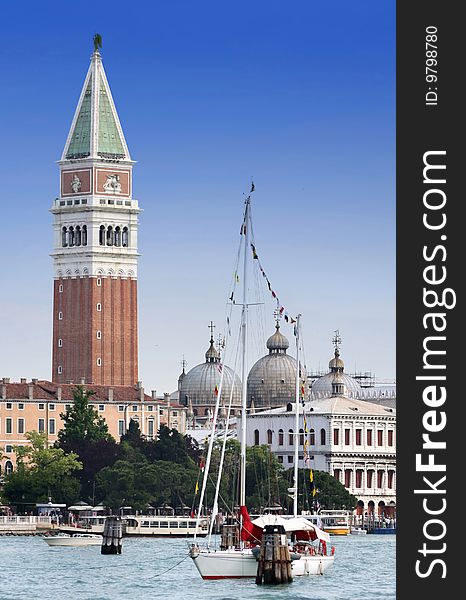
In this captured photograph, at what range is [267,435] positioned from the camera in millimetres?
107688

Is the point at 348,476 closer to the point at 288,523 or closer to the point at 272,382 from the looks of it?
the point at 272,382

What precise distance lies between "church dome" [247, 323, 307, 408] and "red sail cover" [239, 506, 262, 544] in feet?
262

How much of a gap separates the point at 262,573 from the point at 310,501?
4814cm

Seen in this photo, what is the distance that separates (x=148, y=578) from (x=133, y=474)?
125 ft

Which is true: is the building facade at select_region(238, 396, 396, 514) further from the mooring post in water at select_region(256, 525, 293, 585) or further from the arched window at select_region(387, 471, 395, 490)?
the mooring post in water at select_region(256, 525, 293, 585)

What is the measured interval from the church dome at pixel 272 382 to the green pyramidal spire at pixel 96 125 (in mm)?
20313

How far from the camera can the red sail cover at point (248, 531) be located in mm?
41406

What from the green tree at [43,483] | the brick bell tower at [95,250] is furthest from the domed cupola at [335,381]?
the green tree at [43,483]

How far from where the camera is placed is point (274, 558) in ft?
123

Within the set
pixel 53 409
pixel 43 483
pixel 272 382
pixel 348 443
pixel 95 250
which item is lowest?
pixel 43 483

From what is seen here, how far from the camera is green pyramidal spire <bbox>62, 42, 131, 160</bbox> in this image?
108 metres

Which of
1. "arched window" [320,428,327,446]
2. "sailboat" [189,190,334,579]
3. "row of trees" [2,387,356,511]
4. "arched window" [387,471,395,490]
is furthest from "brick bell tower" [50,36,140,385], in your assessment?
"sailboat" [189,190,334,579]

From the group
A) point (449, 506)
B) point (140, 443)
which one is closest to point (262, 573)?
point (449, 506)

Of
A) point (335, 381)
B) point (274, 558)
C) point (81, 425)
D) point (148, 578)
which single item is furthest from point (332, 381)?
point (274, 558)
